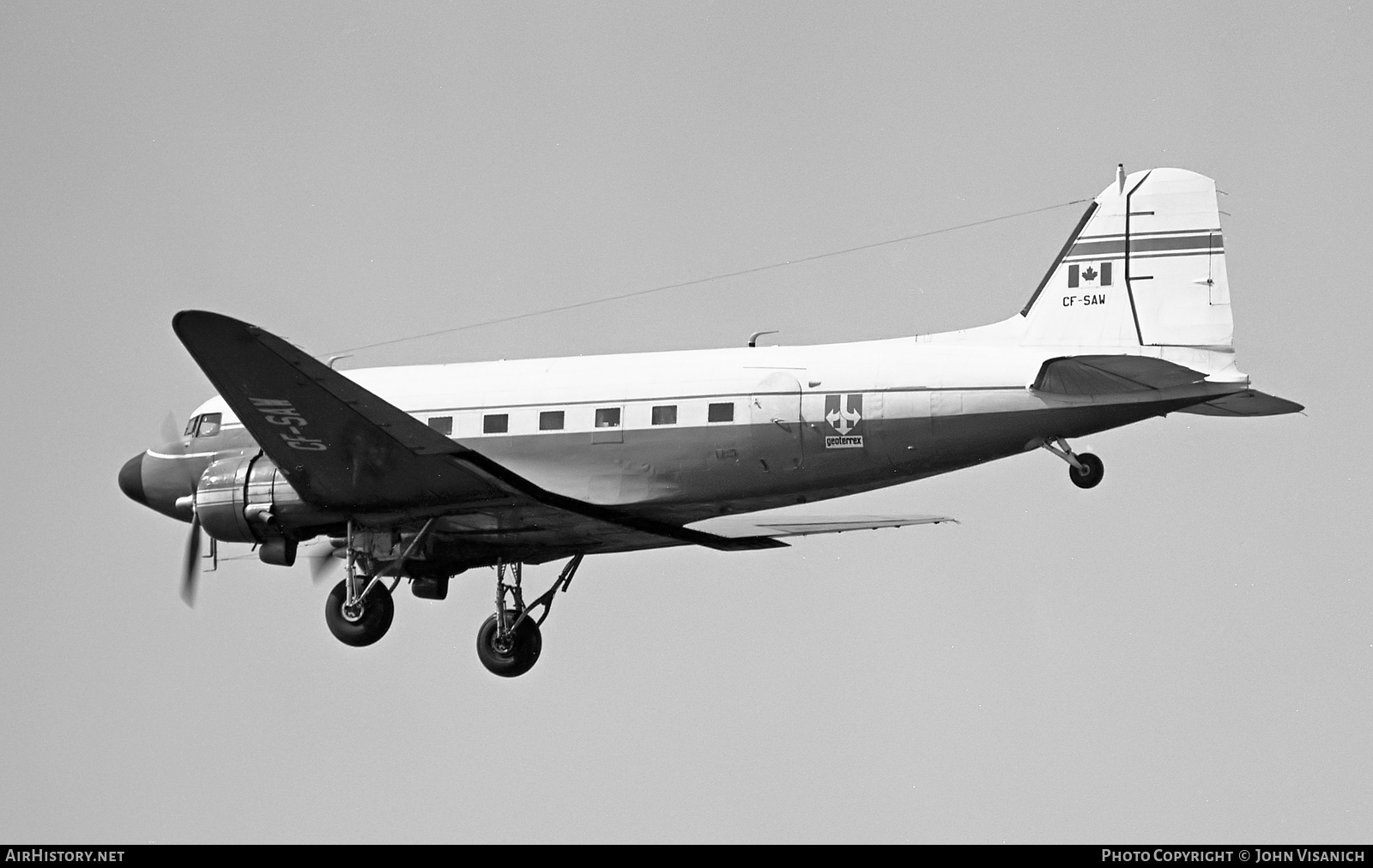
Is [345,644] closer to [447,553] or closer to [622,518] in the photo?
[447,553]

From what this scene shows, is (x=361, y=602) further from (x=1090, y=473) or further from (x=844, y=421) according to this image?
(x=1090, y=473)

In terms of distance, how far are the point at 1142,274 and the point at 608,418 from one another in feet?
23.7

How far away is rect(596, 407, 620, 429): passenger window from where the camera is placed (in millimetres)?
28859

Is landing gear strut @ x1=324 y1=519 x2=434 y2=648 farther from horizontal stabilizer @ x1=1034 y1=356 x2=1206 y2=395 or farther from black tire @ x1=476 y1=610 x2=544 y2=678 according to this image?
horizontal stabilizer @ x1=1034 y1=356 x2=1206 y2=395

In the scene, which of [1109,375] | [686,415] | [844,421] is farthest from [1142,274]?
[686,415]

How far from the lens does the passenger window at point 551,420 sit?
2923cm

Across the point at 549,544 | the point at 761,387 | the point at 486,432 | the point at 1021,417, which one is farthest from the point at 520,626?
the point at 1021,417

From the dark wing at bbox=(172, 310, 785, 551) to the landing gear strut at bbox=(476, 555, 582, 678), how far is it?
5.98 ft

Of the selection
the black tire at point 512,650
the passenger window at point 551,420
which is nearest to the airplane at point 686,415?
the passenger window at point 551,420

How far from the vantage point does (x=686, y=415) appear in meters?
Result: 28.4

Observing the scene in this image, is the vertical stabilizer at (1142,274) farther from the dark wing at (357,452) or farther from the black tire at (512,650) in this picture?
the black tire at (512,650)

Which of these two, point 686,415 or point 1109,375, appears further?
point 686,415

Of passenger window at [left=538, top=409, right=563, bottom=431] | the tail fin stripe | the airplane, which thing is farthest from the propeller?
the tail fin stripe

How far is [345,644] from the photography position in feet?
98.2
